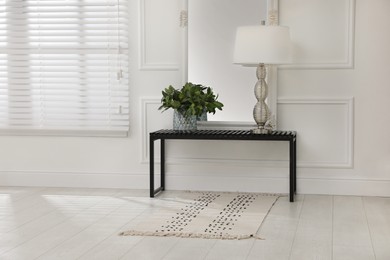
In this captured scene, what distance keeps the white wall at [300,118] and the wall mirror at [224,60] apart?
199 millimetres

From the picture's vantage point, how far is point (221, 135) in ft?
17.3

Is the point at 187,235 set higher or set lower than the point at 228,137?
lower

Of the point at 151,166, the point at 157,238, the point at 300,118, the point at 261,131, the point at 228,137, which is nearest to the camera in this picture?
the point at 157,238

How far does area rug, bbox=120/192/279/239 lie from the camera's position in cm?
416

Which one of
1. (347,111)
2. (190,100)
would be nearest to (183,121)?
(190,100)

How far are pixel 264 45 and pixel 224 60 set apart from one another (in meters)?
0.54

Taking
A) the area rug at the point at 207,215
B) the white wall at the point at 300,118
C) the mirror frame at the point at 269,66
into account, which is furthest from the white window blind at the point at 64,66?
the area rug at the point at 207,215

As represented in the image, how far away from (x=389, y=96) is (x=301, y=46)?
77 centimetres

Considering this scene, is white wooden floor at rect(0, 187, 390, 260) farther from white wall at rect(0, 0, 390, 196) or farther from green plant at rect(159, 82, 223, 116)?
green plant at rect(159, 82, 223, 116)

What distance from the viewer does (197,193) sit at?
5.67 meters

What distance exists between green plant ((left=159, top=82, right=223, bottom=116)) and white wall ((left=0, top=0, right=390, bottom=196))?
1.02 ft

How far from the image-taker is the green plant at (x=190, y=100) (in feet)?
17.9

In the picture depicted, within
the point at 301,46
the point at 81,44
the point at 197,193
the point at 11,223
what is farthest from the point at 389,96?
the point at 11,223

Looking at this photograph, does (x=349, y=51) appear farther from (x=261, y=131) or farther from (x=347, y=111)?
(x=261, y=131)
